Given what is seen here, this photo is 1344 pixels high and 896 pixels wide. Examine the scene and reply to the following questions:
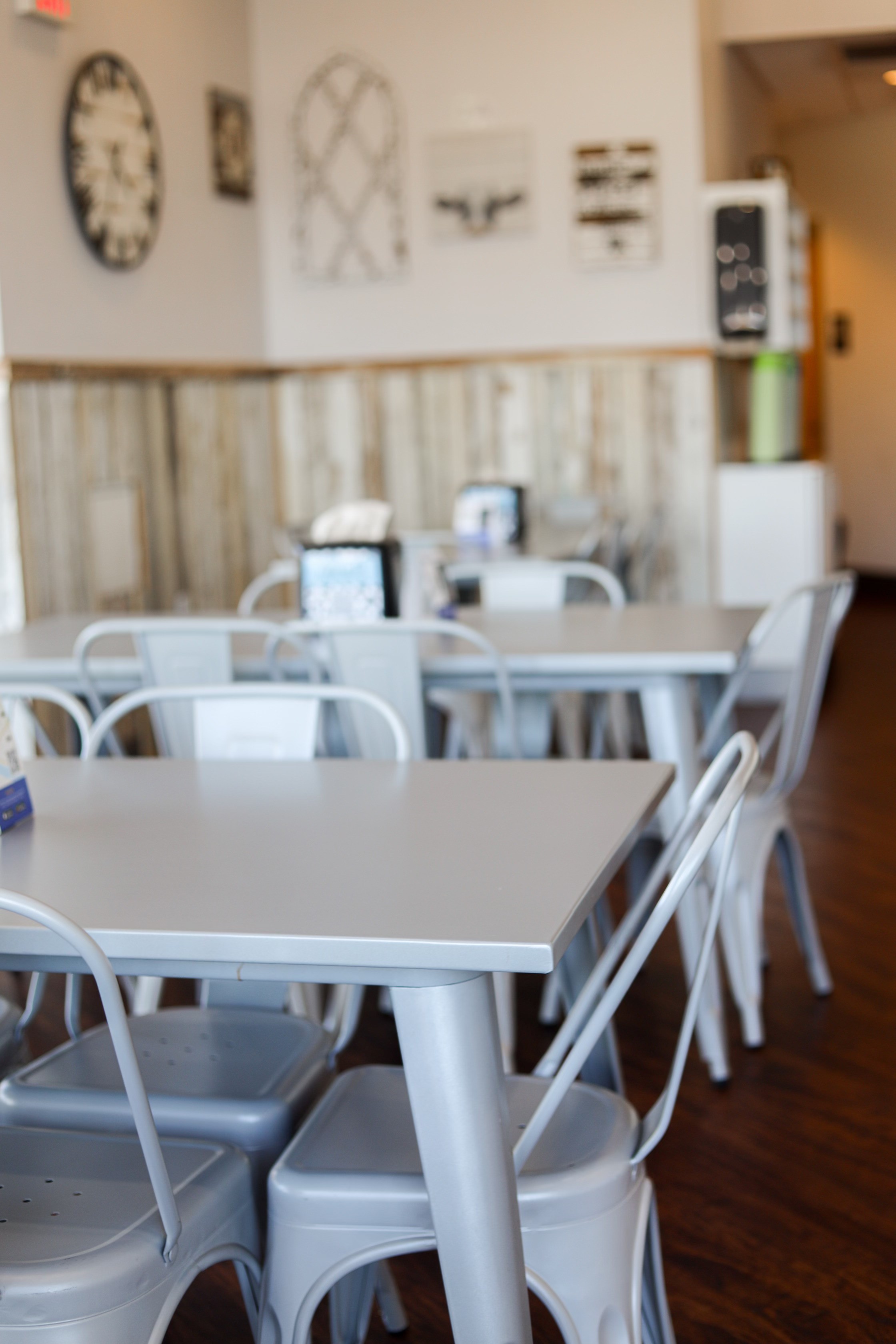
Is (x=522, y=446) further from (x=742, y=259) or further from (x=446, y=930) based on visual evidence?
(x=446, y=930)

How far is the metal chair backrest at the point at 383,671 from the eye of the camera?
2.71 m

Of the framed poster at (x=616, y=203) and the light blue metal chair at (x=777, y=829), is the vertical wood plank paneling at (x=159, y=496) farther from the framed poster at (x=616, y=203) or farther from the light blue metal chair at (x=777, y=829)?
the light blue metal chair at (x=777, y=829)

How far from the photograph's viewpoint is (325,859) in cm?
153

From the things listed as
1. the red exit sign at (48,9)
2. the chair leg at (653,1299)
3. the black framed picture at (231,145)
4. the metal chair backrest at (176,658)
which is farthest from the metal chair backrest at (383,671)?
the black framed picture at (231,145)

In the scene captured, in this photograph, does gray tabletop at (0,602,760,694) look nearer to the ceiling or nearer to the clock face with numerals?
the clock face with numerals

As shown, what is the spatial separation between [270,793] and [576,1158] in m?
0.62

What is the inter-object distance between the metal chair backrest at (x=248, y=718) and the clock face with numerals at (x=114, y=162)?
3.42 metres

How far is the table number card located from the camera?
171cm

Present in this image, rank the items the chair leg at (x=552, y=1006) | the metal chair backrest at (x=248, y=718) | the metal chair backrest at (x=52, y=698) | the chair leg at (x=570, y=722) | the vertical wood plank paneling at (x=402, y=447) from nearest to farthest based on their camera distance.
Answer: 1. the metal chair backrest at (x=248, y=718)
2. the metal chair backrest at (x=52, y=698)
3. the chair leg at (x=552, y=1006)
4. the chair leg at (x=570, y=722)
5. the vertical wood plank paneling at (x=402, y=447)

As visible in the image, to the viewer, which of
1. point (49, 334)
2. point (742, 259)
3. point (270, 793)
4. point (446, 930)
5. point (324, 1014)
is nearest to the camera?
point (446, 930)

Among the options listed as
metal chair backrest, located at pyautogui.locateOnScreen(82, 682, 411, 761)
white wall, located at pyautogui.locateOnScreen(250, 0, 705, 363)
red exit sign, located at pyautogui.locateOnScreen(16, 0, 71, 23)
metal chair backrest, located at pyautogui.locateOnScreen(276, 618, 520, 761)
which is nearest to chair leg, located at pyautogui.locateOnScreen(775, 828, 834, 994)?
metal chair backrest, located at pyautogui.locateOnScreen(276, 618, 520, 761)

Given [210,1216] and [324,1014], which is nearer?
[210,1216]

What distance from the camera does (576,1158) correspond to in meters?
1.47

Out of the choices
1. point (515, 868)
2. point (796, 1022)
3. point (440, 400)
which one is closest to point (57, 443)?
point (440, 400)
